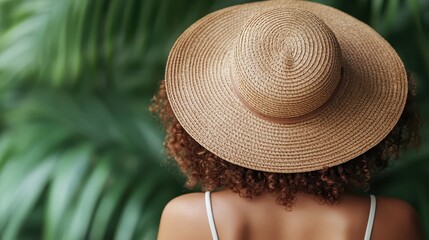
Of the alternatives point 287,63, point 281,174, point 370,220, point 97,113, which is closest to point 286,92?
point 287,63

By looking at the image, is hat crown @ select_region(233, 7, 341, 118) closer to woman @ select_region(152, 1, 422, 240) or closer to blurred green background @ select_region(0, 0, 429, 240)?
woman @ select_region(152, 1, 422, 240)

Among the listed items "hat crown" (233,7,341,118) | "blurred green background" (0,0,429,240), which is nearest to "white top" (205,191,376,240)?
"hat crown" (233,7,341,118)

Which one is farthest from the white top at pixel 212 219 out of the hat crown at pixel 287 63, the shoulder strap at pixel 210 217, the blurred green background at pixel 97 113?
the blurred green background at pixel 97 113

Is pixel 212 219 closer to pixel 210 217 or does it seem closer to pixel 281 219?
pixel 210 217

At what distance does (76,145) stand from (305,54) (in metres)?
0.79

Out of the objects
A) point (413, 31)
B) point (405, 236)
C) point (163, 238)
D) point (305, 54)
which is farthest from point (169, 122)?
point (413, 31)

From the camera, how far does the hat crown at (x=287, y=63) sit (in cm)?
116

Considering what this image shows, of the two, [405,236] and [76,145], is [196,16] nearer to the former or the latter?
[76,145]

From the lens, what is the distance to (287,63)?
3.80 feet

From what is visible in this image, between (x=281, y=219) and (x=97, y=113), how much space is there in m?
0.89

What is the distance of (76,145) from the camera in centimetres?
174

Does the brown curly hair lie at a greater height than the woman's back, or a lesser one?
greater

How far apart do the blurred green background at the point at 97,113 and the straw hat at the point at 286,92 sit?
41cm

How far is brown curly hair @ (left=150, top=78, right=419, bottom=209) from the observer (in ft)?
4.06
